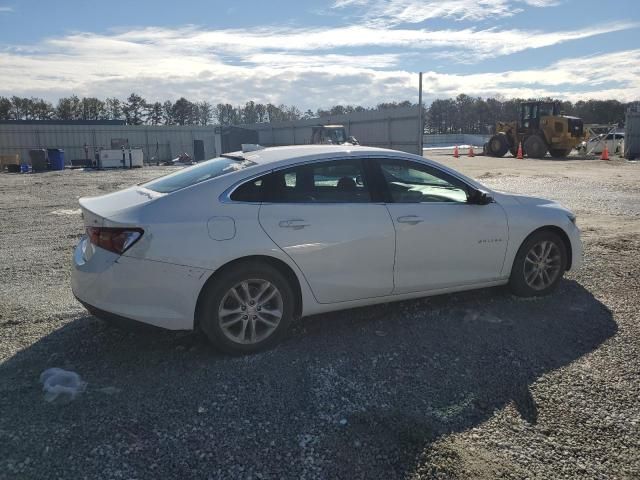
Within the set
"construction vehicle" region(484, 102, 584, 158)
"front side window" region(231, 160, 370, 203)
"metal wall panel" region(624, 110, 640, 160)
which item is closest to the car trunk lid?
"front side window" region(231, 160, 370, 203)

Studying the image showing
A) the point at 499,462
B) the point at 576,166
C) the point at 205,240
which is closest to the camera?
the point at 499,462

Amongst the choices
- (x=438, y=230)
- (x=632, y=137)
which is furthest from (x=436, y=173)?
(x=632, y=137)

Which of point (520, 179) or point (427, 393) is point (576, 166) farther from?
point (427, 393)

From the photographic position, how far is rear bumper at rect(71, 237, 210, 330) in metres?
3.64

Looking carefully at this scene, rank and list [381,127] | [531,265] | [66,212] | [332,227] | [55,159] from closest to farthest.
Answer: [332,227]
[531,265]
[66,212]
[381,127]
[55,159]

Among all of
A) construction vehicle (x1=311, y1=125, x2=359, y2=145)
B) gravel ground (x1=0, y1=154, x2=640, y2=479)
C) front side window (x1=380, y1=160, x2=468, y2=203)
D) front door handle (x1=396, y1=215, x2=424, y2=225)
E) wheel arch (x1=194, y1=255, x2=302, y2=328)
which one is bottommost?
gravel ground (x1=0, y1=154, x2=640, y2=479)

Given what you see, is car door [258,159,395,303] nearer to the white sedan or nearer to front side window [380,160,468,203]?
the white sedan

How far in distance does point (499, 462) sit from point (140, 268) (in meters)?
2.53

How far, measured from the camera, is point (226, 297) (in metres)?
3.85

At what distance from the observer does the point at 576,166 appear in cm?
2483

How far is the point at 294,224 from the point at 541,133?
100ft

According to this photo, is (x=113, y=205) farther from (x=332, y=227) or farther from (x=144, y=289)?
(x=332, y=227)

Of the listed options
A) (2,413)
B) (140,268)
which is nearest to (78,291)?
(140,268)

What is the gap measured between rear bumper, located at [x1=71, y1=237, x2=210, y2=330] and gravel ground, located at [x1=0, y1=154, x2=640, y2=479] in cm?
20
